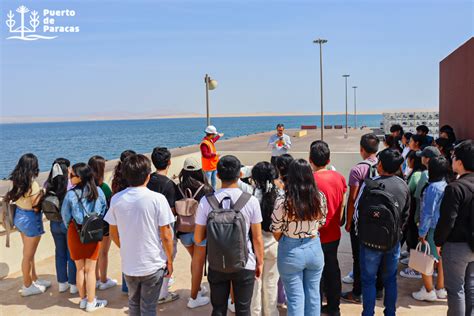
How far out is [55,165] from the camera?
4.60 meters

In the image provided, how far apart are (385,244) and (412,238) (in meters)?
1.53

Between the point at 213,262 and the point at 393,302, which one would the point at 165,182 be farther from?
the point at 393,302

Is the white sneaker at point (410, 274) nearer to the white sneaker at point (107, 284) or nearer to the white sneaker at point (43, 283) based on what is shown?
the white sneaker at point (107, 284)

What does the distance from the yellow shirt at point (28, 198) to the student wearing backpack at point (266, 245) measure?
255cm

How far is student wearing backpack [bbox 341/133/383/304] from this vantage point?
429 cm

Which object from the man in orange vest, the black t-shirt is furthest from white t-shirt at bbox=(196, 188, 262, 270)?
the man in orange vest

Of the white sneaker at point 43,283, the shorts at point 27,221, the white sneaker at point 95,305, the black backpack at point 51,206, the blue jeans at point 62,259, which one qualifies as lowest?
the white sneaker at point 95,305

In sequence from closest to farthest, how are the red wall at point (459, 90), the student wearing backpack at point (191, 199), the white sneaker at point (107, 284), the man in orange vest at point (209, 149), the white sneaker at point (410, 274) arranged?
the student wearing backpack at point (191, 199) → the white sneaker at point (107, 284) → the white sneaker at point (410, 274) → the red wall at point (459, 90) → the man in orange vest at point (209, 149)

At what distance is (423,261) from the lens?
4004mm

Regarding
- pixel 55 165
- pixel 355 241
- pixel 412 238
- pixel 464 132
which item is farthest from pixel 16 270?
pixel 464 132

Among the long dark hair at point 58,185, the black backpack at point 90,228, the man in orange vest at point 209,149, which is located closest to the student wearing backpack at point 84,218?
the black backpack at point 90,228

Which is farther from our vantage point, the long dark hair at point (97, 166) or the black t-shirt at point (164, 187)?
the long dark hair at point (97, 166)

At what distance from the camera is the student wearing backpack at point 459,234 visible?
3.32 meters

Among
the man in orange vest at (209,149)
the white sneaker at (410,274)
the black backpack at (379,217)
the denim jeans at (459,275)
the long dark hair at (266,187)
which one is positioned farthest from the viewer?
the man in orange vest at (209,149)
